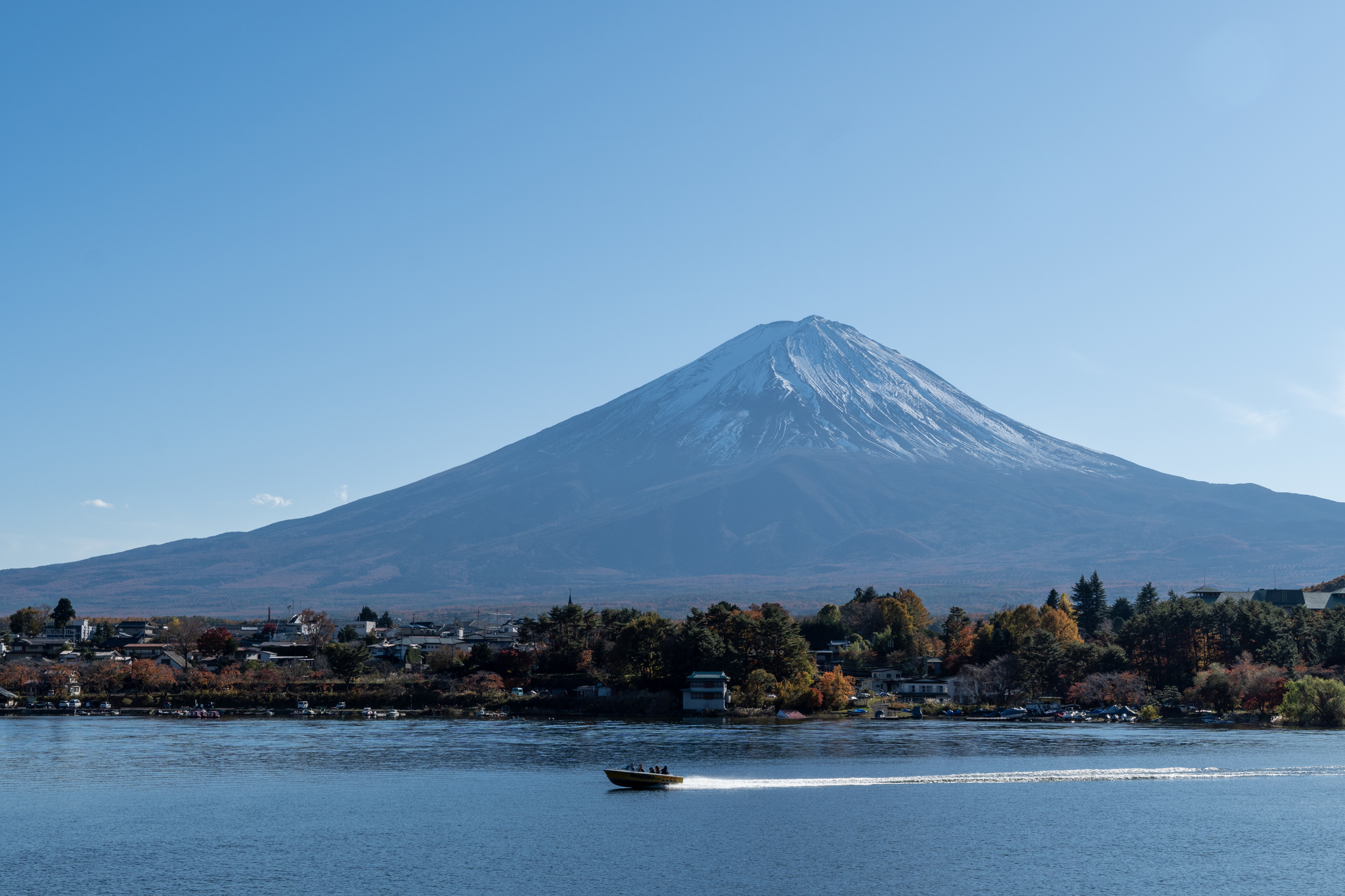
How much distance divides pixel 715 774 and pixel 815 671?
35559mm

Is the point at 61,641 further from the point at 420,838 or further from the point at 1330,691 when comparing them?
the point at 1330,691

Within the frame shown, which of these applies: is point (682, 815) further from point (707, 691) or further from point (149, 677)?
point (149, 677)

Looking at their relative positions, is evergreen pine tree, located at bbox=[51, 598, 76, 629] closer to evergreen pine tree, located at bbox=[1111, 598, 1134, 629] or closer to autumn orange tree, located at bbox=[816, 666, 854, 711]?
autumn orange tree, located at bbox=[816, 666, 854, 711]

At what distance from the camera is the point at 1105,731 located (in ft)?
248

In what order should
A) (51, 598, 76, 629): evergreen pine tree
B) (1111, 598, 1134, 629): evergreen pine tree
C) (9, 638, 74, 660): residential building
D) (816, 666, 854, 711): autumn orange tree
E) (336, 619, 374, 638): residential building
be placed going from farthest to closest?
(336, 619, 374, 638): residential building
(51, 598, 76, 629): evergreen pine tree
(1111, 598, 1134, 629): evergreen pine tree
(9, 638, 74, 660): residential building
(816, 666, 854, 711): autumn orange tree

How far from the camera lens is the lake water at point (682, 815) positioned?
37.9 meters

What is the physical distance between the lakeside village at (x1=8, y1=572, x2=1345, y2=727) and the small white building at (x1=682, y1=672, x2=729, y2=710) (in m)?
0.10

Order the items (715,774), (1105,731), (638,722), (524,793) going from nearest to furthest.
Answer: (524,793) → (715,774) → (1105,731) → (638,722)

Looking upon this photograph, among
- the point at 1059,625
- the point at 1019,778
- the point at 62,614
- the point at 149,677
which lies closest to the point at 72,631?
the point at 62,614

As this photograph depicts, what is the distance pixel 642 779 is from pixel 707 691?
3338 cm

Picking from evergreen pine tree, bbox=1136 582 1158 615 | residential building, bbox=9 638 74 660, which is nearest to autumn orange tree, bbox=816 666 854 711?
evergreen pine tree, bbox=1136 582 1158 615

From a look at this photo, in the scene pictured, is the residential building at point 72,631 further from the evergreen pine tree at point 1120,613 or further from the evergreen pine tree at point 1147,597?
the evergreen pine tree at point 1147,597

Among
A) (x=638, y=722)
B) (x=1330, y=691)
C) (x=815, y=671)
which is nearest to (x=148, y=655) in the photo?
(x=638, y=722)

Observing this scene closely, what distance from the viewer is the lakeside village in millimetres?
85562
